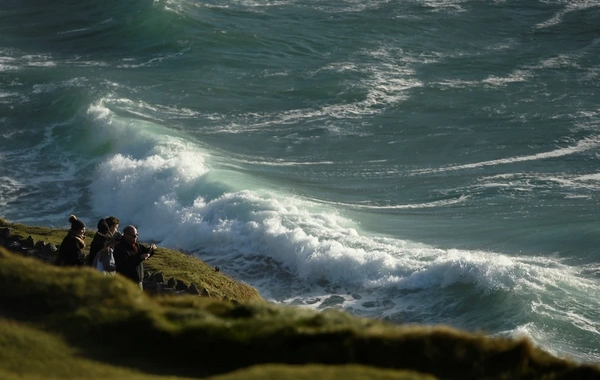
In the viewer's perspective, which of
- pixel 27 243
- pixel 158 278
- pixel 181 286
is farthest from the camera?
pixel 27 243

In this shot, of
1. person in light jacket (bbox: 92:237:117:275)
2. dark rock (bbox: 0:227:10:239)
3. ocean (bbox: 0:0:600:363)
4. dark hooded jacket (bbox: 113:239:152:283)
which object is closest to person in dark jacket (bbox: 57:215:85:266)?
person in light jacket (bbox: 92:237:117:275)

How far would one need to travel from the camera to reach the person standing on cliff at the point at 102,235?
1644cm

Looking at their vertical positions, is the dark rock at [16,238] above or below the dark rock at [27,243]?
below

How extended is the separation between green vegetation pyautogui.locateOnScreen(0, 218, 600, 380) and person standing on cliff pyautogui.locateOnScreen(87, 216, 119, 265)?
211 inches

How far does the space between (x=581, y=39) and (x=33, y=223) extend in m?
34.9

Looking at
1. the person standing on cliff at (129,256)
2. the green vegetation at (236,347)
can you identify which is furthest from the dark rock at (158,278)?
the green vegetation at (236,347)

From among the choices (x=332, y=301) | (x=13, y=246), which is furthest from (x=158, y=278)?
(x=332, y=301)

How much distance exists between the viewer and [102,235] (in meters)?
16.4

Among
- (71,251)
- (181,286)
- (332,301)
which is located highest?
(71,251)

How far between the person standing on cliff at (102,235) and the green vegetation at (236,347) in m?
5.35

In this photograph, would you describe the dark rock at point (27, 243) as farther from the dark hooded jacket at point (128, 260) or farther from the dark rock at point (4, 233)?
the dark hooded jacket at point (128, 260)

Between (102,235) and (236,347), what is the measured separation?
6728 mm

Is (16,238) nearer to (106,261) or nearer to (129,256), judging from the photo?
(106,261)

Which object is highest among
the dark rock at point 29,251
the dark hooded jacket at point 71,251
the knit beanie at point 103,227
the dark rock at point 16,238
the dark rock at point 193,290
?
the knit beanie at point 103,227
